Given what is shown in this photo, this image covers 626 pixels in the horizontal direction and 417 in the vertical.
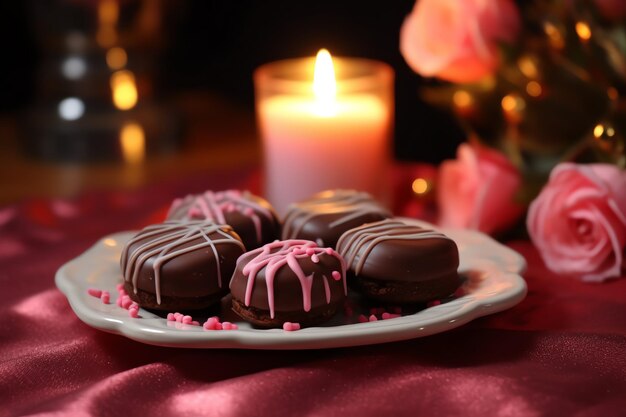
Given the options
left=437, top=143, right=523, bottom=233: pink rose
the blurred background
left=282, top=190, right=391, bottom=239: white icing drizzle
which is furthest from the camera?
the blurred background

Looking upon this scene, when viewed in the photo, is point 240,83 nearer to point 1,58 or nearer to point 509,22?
point 1,58

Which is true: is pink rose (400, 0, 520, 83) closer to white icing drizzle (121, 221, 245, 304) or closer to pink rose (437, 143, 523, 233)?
pink rose (437, 143, 523, 233)

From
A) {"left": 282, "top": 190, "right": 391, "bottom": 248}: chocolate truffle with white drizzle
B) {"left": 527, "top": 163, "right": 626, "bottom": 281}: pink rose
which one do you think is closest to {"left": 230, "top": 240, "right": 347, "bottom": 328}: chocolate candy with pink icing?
{"left": 282, "top": 190, "right": 391, "bottom": 248}: chocolate truffle with white drizzle

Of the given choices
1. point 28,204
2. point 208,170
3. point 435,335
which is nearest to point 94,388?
point 435,335

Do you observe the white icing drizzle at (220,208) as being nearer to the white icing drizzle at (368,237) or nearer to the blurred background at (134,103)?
the white icing drizzle at (368,237)

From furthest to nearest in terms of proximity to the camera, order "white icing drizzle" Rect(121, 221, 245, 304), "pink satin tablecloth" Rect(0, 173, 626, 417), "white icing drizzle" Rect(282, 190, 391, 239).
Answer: "white icing drizzle" Rect(282, 190, 391, 239)
"white icing drizzle" Rect(121, 221, 245, 304)
"pink satin tablecloth" Rect(0, 173, 626, 417)

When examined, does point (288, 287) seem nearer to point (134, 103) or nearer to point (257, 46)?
point (134, 103)

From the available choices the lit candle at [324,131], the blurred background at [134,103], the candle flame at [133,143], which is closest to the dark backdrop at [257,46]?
the blurred background at [134,103]
